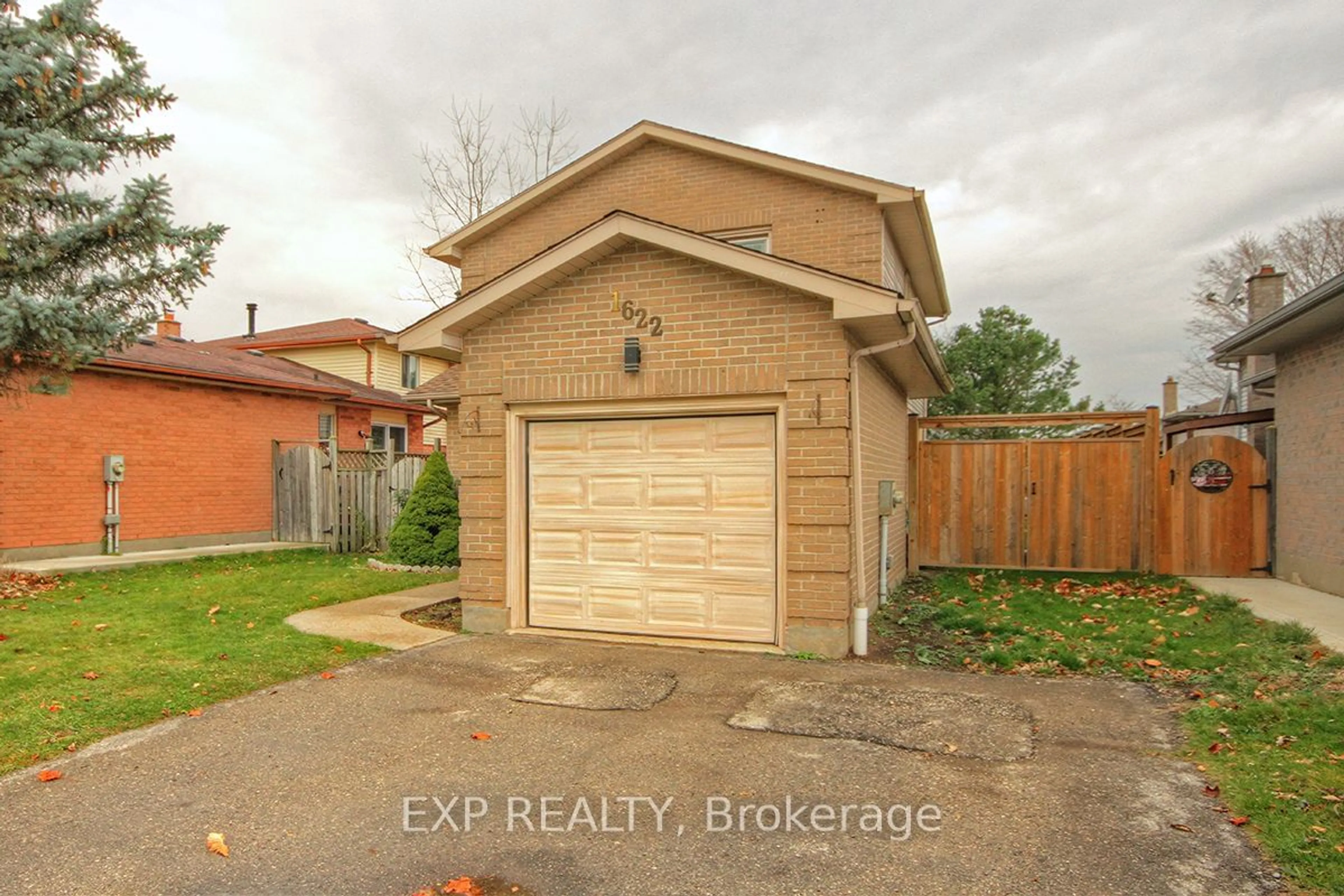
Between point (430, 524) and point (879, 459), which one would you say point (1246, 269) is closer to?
point (879, 459)

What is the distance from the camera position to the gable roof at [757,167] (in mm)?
9992

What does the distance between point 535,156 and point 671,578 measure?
1702cm

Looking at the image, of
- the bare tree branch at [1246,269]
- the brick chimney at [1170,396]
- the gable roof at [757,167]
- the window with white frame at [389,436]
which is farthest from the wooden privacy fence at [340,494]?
the brick chimney at [1170,396]

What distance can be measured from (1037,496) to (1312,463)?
3241mm

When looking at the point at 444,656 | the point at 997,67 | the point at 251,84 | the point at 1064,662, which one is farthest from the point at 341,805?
the point at 997,67

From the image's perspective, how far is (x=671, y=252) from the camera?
6.76m

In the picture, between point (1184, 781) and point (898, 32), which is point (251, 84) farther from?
point (1184, 781)

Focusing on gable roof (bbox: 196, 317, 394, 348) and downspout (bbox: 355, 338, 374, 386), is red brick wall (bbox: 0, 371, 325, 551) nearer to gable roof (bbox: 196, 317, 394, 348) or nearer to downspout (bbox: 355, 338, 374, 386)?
downspout (bbox: 355, 338, 374, 386)

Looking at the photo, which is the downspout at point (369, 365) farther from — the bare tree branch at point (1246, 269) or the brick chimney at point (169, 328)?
the bare tree branch at point (1246, 269)

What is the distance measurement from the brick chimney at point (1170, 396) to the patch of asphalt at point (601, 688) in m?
35.2

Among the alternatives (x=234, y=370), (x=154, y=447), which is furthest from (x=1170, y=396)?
(x=154, y=447)

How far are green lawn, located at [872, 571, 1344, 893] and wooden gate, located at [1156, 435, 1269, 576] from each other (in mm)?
769

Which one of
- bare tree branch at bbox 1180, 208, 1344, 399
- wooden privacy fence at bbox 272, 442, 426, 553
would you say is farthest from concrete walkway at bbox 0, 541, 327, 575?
bare tree branch at bbox 1180, 208, 1344, 399

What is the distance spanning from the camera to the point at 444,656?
6445 millimetres
